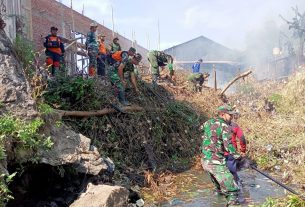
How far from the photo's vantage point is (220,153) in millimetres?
5562

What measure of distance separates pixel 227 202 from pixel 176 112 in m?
4.33

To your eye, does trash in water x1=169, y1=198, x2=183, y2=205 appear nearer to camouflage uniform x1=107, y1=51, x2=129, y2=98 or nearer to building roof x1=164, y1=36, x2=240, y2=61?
camouflage uniform x1=107, y1=51, x2=129, y2=98

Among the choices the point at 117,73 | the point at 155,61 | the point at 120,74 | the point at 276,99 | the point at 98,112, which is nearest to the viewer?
the point at 98,112

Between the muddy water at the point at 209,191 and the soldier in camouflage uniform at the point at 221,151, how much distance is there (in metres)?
0.39

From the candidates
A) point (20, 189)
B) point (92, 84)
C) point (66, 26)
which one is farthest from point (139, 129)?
point (66, 26)

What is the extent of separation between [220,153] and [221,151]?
0.04 m

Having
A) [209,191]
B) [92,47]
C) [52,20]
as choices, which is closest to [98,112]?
[209,191]

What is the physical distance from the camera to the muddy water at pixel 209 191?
593cm

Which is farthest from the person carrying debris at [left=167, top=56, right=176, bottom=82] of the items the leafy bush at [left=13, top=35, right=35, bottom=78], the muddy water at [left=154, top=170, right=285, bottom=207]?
the leafy bush at [left=13, top=35, right=35, bottom=78]

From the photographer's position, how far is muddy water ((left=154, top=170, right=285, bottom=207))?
233 inches

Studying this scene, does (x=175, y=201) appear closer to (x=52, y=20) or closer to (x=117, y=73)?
(x=117, y=73)

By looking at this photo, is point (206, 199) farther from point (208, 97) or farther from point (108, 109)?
point (208, 97)

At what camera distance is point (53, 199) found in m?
4.98

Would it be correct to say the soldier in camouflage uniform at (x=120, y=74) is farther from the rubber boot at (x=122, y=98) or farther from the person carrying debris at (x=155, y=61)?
the person carrying debris at (x=155, y=61)
